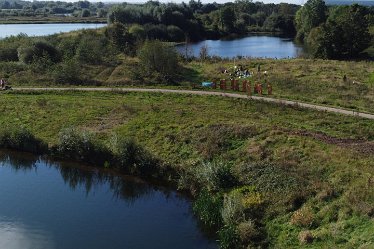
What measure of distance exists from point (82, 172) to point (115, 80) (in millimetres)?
22255

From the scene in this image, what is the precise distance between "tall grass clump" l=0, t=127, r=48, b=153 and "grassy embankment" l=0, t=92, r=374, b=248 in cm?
111

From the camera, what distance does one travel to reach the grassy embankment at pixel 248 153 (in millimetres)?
22484

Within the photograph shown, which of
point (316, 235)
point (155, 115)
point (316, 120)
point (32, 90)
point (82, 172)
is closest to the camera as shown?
point (316, 235)

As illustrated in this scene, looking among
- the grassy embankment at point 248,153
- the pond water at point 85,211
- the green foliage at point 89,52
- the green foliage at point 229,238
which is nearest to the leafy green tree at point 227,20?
the green foliage at point 89,52

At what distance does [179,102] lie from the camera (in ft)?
141

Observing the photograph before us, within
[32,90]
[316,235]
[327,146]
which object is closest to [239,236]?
[316,235]

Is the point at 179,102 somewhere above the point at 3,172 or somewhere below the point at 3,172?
above

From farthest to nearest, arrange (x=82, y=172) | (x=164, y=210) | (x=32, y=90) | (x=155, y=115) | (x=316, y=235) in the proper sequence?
(x=32, y=90)
(x=155, y=115)
(x=82, y=172)
(x=164, y=210)
(x=316, y=235)

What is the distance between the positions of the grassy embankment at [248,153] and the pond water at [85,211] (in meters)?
1.60

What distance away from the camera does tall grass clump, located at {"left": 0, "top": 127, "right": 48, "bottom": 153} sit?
118 ft

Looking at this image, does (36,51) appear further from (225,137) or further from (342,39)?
(342,39)

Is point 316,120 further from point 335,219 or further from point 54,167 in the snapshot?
point 54,167

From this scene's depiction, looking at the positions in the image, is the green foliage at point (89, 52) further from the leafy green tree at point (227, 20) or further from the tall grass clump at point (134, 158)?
the leafy green tree at point (227, 20)

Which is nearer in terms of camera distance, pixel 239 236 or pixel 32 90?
pixel 239 236
